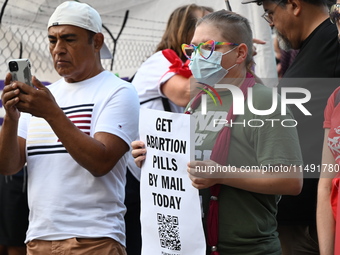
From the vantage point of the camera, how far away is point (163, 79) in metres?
4.04

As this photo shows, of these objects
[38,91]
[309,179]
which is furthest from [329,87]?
[38,91]

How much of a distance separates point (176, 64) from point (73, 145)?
3.53 ft

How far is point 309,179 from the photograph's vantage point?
3570mm

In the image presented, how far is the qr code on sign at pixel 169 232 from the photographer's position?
2975 mm

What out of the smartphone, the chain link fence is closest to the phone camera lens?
the smartphone

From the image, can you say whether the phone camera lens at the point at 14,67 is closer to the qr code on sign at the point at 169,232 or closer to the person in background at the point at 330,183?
the qr code on sign at the point at 169,232

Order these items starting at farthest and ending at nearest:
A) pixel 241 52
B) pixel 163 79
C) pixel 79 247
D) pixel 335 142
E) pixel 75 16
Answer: pixel 163 79 → pixel 75 16 → pixel 79 247 → pixel 241 52 → pixel 335 142

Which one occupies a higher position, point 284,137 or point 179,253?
point 284,137

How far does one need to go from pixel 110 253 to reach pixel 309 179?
1.08 metres

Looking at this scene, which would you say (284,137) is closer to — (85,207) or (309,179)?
(309,179)

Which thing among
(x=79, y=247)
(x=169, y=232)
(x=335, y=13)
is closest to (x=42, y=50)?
(x=79, y=247)

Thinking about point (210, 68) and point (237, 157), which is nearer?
point (237, 157)

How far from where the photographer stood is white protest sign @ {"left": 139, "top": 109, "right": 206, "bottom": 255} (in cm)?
294

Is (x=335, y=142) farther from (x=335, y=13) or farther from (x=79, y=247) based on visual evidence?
(x=79, y=247)
